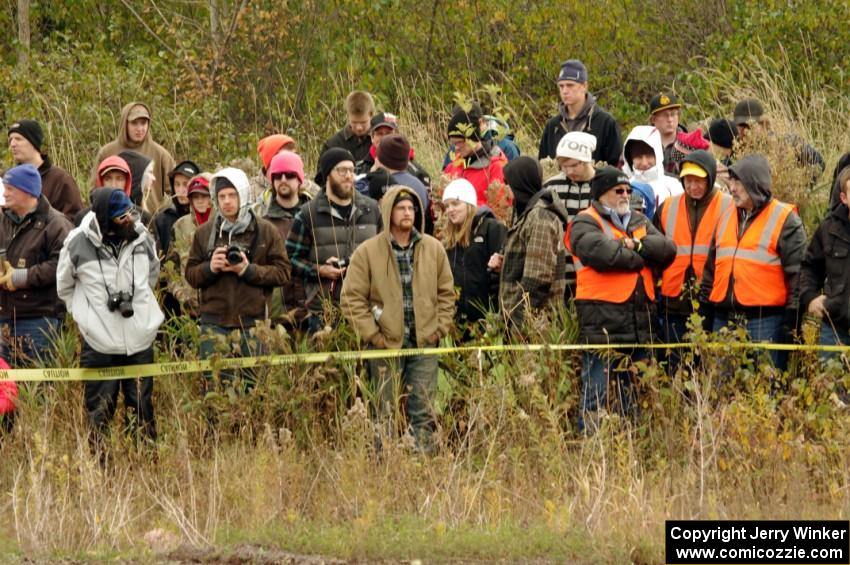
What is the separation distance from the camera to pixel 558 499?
1012cm

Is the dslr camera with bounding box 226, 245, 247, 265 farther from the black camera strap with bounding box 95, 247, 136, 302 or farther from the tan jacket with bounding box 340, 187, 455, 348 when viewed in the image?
the tan jacket with bounding box 340, 187, 455, 348

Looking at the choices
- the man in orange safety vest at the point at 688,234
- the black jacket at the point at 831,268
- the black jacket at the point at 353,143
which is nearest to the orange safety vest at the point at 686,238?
the man in orange safety vest at the point at 688,234

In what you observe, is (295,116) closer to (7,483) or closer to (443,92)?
(443,92)

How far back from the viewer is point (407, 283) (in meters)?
11.4

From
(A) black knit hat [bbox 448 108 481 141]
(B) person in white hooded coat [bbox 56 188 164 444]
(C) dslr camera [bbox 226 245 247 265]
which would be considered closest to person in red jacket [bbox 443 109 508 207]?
(A) black knit hat [bbox 448 108 481 141]

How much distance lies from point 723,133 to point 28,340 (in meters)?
6.64

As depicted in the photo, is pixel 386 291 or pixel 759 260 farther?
pixel 386 291

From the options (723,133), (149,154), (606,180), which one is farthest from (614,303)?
(149,154)

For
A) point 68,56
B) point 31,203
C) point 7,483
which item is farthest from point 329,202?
point 68,56

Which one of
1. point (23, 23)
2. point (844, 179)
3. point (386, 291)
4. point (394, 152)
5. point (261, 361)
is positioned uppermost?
point (23, 23)

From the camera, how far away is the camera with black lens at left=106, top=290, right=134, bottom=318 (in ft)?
37.1

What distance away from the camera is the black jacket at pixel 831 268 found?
1092cm

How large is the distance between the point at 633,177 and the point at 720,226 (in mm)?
1667

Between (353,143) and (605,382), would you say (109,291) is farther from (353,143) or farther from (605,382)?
(353,143)
